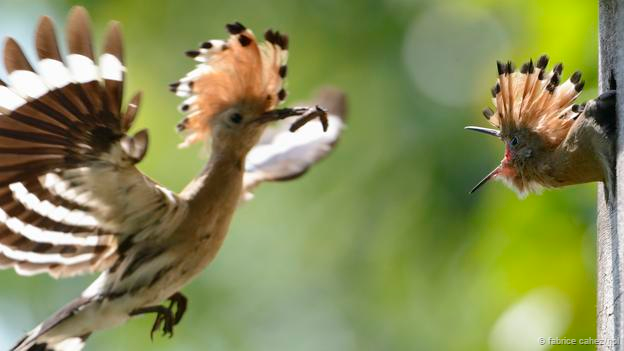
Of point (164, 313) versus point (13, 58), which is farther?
point (164, 313)

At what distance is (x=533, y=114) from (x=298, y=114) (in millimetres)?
838

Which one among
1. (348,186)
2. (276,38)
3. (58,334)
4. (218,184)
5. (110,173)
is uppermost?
(348,186)

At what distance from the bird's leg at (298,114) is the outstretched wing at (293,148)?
67cm

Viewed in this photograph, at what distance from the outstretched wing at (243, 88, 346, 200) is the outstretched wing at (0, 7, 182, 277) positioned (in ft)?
3.25

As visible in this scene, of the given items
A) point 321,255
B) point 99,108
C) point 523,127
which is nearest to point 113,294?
point 99,108

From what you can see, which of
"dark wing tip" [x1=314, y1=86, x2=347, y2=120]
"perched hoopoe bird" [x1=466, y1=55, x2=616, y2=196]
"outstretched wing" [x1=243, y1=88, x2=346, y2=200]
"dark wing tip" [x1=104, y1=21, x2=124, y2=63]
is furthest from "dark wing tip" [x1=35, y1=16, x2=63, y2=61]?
"dark wing tip" [x1=314, y1=86, x2=347, y2=120]

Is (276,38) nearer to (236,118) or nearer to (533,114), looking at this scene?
(236,118)

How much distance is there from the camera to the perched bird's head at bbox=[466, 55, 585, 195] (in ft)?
10.2

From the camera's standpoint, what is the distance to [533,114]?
319 centimetres

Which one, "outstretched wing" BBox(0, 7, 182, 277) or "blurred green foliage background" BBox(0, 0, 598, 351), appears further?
"blurred green foliage background" BBox(0, 0, 598, 351)

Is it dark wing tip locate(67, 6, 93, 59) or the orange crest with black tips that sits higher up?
the orange crest with black tips

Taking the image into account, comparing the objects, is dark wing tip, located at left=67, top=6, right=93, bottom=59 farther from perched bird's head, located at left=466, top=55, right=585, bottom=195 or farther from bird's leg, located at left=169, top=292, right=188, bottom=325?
perched bird's head, located at left=466, top=55, right=585, bottom=195

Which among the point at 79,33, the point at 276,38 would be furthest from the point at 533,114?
the point at 79,33

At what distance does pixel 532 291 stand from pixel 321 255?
347 cm
